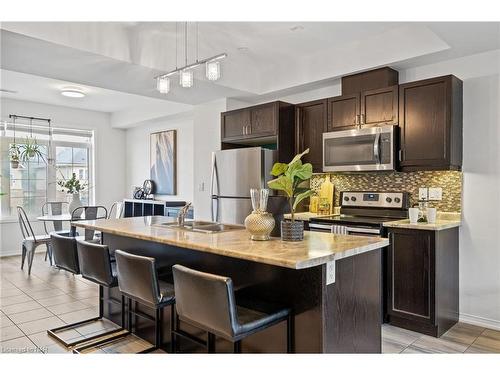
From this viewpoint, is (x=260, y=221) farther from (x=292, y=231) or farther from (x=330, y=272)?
(x=330, y=272)

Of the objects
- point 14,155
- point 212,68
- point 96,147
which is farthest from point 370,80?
point 14,155

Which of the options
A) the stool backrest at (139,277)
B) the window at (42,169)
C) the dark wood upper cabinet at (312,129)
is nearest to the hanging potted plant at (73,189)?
the window at (42,169)

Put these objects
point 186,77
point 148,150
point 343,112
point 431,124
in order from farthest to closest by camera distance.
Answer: point 148,150, point 343,112, point 431,124, point 186,77

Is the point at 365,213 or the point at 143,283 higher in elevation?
the point at 365,213

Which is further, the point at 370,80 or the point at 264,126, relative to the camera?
the point at 264,126

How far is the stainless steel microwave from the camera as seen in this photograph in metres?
3.61

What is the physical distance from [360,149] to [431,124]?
2.26ft

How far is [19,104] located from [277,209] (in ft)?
19.6

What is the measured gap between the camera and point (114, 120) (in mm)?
7945

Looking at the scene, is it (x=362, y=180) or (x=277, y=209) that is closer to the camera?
(x=277, y=209)

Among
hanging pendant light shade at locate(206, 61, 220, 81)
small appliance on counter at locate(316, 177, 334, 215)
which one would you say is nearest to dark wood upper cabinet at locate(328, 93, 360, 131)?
small appliance on counter at locate(316, 177, 334, 215)

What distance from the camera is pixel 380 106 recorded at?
3736 millimetres
